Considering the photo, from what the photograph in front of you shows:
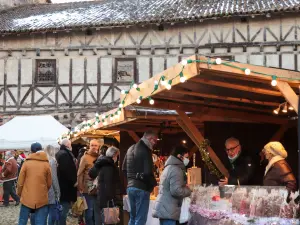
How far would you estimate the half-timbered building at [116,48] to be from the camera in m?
20.7

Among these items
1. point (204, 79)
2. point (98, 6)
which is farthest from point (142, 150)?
point (98, 6)

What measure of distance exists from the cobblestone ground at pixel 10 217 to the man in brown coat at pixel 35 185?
13.5ft

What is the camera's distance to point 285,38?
20.6 metres

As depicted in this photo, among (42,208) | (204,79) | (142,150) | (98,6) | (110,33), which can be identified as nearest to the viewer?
(204,79)

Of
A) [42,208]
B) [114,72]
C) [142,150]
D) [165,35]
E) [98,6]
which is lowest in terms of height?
[42,208]

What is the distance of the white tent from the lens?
43.0 feet

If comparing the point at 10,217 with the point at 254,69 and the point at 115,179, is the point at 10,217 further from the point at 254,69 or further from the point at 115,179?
the point at 254,69

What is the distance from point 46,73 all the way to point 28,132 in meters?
9.18

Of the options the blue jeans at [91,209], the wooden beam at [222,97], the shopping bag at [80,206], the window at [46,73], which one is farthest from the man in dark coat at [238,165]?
the window at [46,73]

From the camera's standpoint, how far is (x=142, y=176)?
723 cm

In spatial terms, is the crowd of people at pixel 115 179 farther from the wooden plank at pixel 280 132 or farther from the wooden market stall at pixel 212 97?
the wooden plank at pixel 280 132

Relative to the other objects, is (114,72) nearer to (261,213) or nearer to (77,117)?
(77,117)

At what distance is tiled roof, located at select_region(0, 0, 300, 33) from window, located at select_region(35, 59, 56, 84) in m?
1.61

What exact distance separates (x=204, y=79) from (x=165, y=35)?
15.9 m
